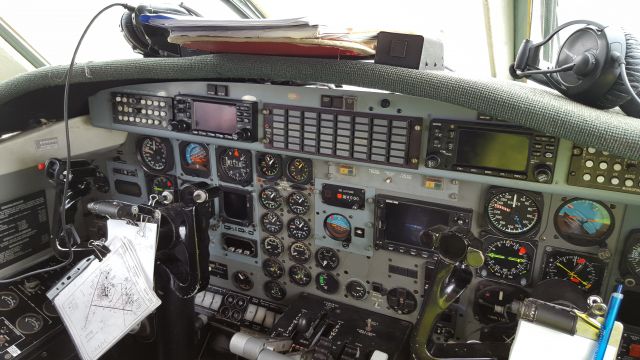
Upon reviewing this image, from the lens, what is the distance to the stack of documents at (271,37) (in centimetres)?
123

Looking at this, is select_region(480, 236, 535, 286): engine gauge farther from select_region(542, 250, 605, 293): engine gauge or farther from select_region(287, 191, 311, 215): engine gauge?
select_region(287, 191, 311, 215): engine gauge

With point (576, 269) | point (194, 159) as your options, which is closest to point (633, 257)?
point (576, 269)

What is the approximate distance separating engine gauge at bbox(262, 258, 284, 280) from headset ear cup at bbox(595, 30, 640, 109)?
165cm

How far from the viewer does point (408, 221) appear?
1.93 meters

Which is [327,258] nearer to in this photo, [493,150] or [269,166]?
[269,166]

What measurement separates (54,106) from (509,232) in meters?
2.07

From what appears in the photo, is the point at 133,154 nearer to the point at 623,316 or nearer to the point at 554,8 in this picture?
the point at 623,316

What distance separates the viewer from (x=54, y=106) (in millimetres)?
2061

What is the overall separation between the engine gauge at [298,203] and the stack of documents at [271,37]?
0.80m

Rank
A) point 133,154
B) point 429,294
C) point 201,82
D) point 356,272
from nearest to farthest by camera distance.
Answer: point 429,294
point 201,82
point 356,272
point 133,154

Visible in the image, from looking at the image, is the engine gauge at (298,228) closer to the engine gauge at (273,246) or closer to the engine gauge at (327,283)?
the engine gauge at (273,246)

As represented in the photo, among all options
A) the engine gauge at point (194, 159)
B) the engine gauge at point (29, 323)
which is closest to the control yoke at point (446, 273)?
the engine gauge at point (194, 159)

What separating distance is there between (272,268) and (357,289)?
484 millimetres

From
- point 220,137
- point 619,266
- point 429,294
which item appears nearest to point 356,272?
point 429,294
